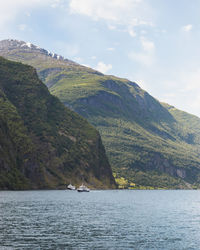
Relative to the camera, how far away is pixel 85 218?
96312 millimetres

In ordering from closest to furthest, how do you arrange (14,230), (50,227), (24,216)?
(14,230) → (50,227) → (24,216)

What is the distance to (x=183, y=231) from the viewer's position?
7975 centimetres

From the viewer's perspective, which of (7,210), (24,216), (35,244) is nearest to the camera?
(35,244)

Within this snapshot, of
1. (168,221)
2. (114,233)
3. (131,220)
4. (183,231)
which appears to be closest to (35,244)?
(114,233)

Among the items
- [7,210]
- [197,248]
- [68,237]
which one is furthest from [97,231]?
[7,210]

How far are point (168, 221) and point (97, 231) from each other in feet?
92.0

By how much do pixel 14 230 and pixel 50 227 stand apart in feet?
28.2

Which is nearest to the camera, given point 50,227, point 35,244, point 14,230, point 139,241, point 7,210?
point 35,244

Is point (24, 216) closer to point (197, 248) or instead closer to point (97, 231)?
point (97, 231)

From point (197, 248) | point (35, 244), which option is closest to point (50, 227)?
point (35, 244)

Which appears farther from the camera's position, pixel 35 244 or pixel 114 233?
pixel 114 233

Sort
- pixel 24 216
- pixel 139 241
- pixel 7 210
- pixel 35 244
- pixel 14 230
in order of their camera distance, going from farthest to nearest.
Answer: pixel 7 210
pixel 24 216
pixel 14 230
pixel 139 241
pixel 35 244

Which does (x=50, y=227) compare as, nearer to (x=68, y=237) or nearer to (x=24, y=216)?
(x=68, y=237)

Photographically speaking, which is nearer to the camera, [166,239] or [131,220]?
[166,239]
